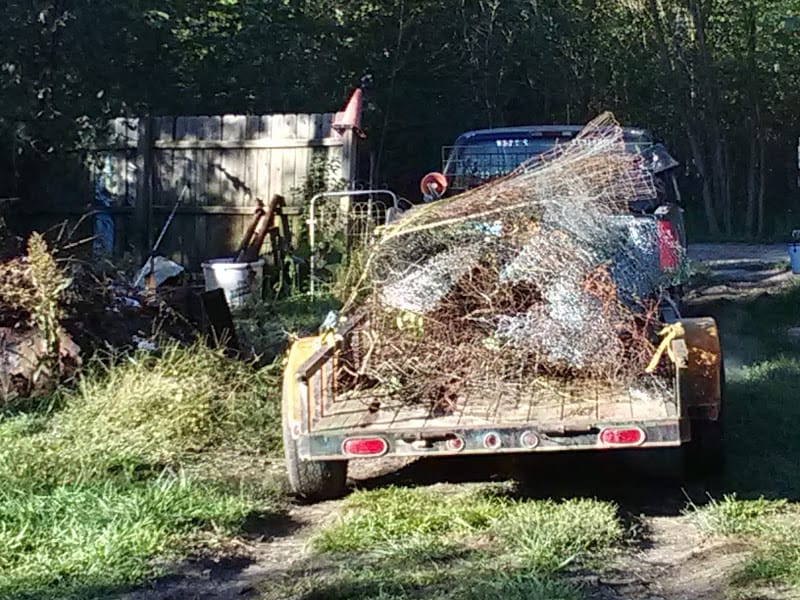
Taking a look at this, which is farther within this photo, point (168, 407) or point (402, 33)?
point (402, 33)

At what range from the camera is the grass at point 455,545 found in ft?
15.4

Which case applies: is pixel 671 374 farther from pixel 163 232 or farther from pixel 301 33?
pixel 301 33

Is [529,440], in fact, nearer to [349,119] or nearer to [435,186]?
Answer: [435,186]

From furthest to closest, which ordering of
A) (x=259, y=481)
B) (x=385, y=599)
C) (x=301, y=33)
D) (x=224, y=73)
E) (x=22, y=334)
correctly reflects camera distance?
(x=301, y=33)
(x=224, y=73)
(x=22, y=334)
(x=259, y=481)
(x=385, y=599)

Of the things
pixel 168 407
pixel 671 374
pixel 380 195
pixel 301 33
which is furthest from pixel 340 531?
pixel 301 33

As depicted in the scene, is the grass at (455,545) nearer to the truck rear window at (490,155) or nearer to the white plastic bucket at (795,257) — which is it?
the truck rear window at (490,155)

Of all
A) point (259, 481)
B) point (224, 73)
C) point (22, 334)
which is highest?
point (224, 73)

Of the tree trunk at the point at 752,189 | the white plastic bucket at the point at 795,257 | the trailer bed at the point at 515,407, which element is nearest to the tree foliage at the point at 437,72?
the tree trunk at the point at 752,189

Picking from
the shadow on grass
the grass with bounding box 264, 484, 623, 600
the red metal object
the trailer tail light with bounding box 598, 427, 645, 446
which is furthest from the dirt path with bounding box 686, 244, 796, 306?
the trailer tail light with bounding box 598, 427, 645, 446

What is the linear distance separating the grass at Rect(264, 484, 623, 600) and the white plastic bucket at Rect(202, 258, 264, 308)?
5.93 m

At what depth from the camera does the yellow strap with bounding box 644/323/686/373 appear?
5633 millimetres

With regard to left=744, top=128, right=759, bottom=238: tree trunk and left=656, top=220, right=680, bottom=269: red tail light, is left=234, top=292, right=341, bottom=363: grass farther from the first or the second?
left=744, top=128, right=759, bottom=238: tree trunk

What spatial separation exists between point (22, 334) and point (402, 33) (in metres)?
12.5

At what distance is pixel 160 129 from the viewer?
1363cm
